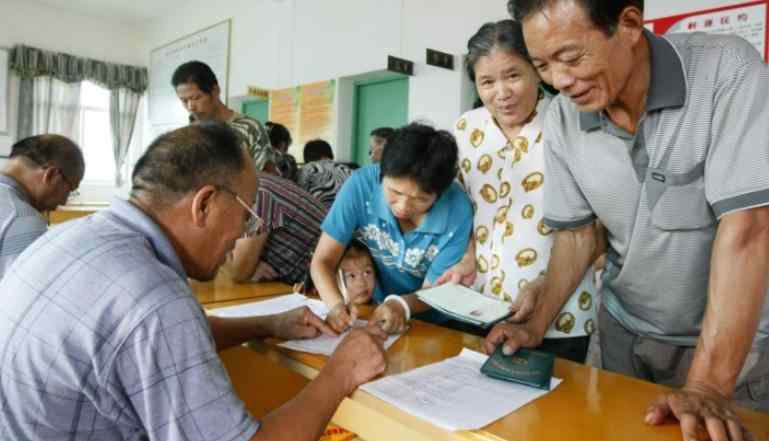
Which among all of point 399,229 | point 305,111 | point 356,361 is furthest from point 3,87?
point 356,361

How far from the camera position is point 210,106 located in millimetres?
2801

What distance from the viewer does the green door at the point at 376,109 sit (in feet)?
14.5

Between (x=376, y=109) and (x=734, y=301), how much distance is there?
160 inches

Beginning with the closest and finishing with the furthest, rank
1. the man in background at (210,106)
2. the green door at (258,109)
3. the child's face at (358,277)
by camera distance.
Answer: the child's face at (358,277)
the man in background at (210,106)
the green door at (258,109)

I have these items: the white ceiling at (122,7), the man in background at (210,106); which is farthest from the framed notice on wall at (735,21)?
the white ceiling at (122,7)

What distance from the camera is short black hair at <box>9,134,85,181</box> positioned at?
6.35ft

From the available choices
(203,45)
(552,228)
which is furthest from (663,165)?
(203,45)

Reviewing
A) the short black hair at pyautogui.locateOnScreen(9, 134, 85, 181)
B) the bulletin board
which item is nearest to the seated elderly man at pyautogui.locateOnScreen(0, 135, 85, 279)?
the short black hair at pyautogui.locateOnScreen(9, 134, 85, 181)

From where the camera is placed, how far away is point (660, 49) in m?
0.96

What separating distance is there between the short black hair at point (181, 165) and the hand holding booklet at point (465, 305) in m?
0.53

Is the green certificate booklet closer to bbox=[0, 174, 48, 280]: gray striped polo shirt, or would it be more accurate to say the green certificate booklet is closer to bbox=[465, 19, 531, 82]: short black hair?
bbox=[465, 19, 531, 82]: short black hair

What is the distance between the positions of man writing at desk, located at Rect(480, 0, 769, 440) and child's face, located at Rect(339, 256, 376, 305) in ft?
1.90

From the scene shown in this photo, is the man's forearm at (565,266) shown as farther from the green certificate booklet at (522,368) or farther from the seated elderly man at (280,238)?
the seated elderly man at (280,238)

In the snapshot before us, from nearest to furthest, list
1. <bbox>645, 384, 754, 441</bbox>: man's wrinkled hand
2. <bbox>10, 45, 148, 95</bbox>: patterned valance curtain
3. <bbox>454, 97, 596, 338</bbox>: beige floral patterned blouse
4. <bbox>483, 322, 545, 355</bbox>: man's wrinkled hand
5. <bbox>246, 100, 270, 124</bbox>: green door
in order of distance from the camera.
Result: 1. <bbox>645, 384, 754, 441</bbox>: man's wrinkled hand
2. <bbox>483, 322, 545, 355</bbox>: man's wrinkled hand
3. <bbox>454, 97, 596, 338</bbox>: beige floral patterned blouse
4. <bbox>246, 100, 270, 124</bbox>: green door
5. <bbox>10, 45, 148, 95</bbox>: patterned valance curtain
